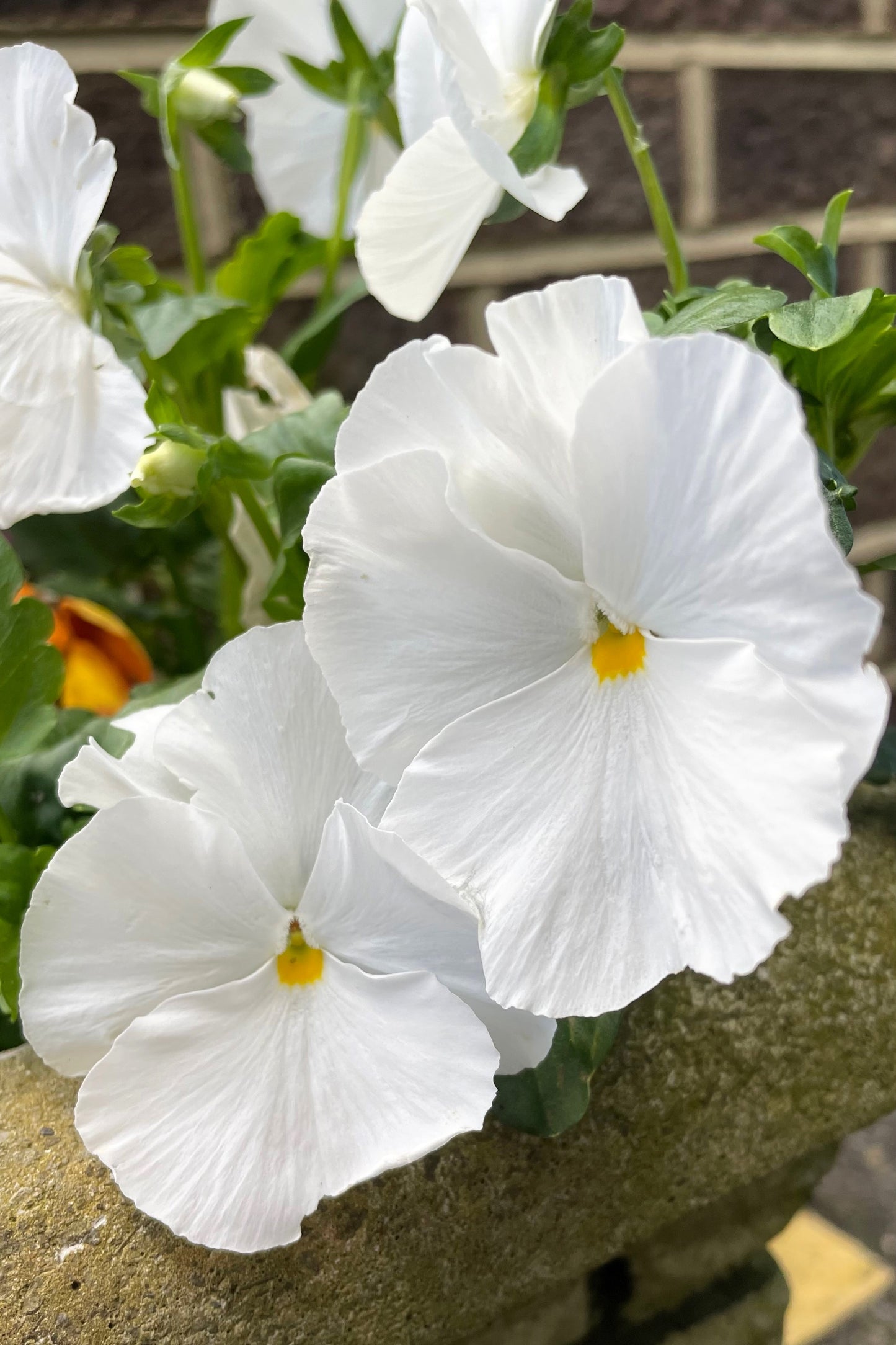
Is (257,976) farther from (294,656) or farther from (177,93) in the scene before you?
(177,93)

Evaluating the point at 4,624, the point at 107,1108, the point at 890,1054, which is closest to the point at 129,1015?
the point at 107,1108

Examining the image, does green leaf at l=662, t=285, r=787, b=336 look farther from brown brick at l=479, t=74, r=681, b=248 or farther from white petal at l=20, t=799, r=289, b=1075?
brown brick at l=479, t=74, r=681, b=248

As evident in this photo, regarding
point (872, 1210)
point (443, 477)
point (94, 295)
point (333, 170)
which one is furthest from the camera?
point (872, 1210)

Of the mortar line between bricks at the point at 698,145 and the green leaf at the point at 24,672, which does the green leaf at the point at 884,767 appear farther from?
the mortar line between bricks at the point at 698,145

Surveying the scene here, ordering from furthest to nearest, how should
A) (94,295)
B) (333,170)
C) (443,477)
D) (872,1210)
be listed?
→ (872,1210), (333,170), (94,295), (443,477)

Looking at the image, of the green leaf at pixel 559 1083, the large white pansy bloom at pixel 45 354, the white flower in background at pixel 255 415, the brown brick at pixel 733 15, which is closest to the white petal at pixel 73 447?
the large white pansy bloom at pixel 45 354

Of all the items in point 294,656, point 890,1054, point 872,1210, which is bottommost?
point 872,1210

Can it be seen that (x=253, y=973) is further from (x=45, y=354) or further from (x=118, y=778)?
(x=45, y=354)

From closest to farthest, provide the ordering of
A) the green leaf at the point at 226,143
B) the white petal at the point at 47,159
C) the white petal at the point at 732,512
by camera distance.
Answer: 1. the white petal at the point at 732,512
2. the white petal at the point at 47,159
3. the green leaf at the point at 226,143
